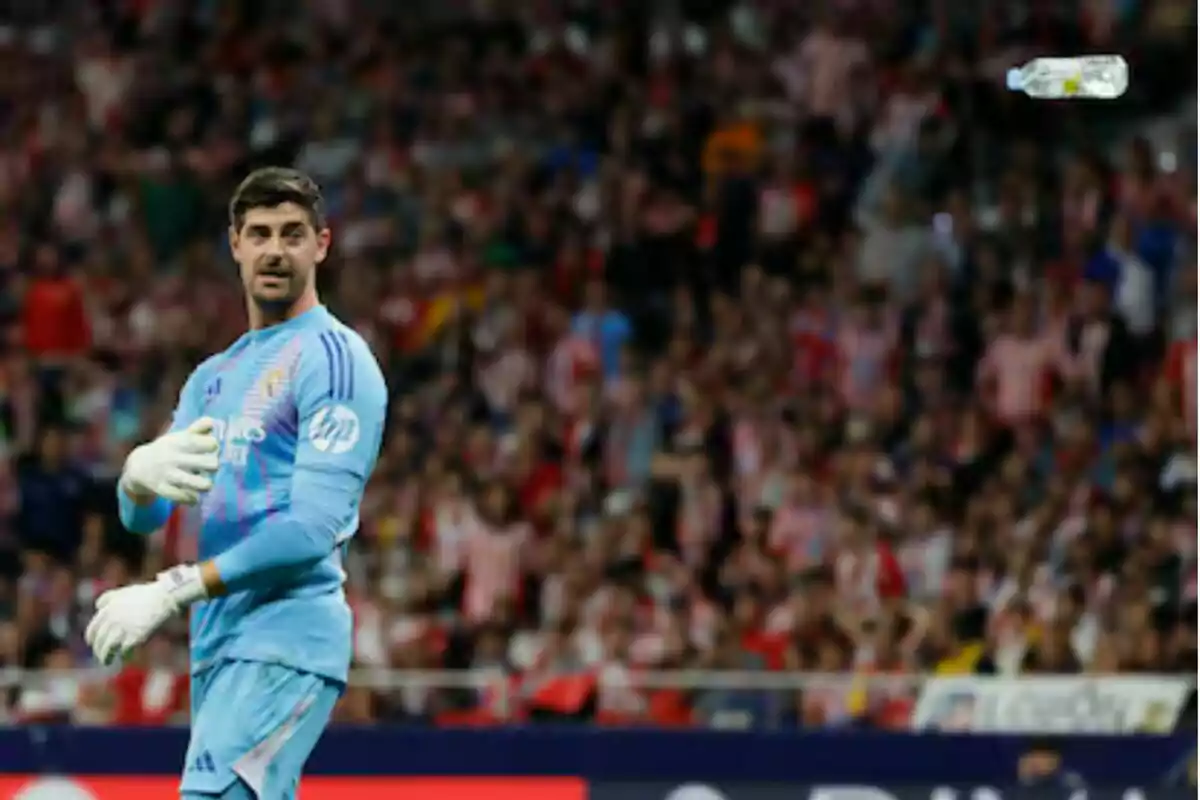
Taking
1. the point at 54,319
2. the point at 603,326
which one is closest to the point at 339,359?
the point at 603,326

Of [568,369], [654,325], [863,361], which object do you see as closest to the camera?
[863,361]

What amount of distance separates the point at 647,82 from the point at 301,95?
2.35 m

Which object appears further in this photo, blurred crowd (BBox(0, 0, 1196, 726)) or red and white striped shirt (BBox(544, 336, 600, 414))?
red and white striped shirt (BBox(544, 336, 600, 414))

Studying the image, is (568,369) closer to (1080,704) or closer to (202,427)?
(1080,704)

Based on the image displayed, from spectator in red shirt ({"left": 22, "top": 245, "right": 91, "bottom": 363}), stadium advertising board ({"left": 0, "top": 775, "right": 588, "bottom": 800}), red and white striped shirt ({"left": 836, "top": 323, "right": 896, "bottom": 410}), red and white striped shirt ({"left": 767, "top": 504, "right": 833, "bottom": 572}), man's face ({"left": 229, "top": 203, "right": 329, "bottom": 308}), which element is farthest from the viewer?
spectator in red shirt ({"left": 22, "top": 245, "right": 91, "bottom": 363})

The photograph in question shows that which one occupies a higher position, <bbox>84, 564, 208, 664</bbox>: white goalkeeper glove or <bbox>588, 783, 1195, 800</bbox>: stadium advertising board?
<bbox>84, 564, 208, 664</bbox>: white goalkeeper glove

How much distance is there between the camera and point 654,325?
16031 millimetres

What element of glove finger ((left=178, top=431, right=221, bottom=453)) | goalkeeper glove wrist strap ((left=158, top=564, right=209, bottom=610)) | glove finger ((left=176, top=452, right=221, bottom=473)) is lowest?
goalkeeper glove wrist strap ((left=158, top=564, right=209, bottom=610))

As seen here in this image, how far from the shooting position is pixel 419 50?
18.3 m

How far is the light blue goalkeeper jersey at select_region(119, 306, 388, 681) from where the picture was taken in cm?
557

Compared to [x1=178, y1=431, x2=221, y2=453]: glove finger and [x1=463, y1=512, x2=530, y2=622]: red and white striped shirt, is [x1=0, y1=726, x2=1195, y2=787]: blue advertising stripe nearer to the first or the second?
[x1=463, y1=512, x2=530, y2=622]: red and white striped shirt

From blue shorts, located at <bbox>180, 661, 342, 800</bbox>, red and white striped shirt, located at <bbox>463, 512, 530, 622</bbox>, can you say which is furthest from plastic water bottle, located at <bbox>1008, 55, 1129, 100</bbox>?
red and white striped shirt, located at <bbox>463, 512, 530, 622</bbox>

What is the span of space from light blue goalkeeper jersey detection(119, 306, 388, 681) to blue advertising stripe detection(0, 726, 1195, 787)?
6.08 metres

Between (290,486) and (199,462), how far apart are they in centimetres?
23
